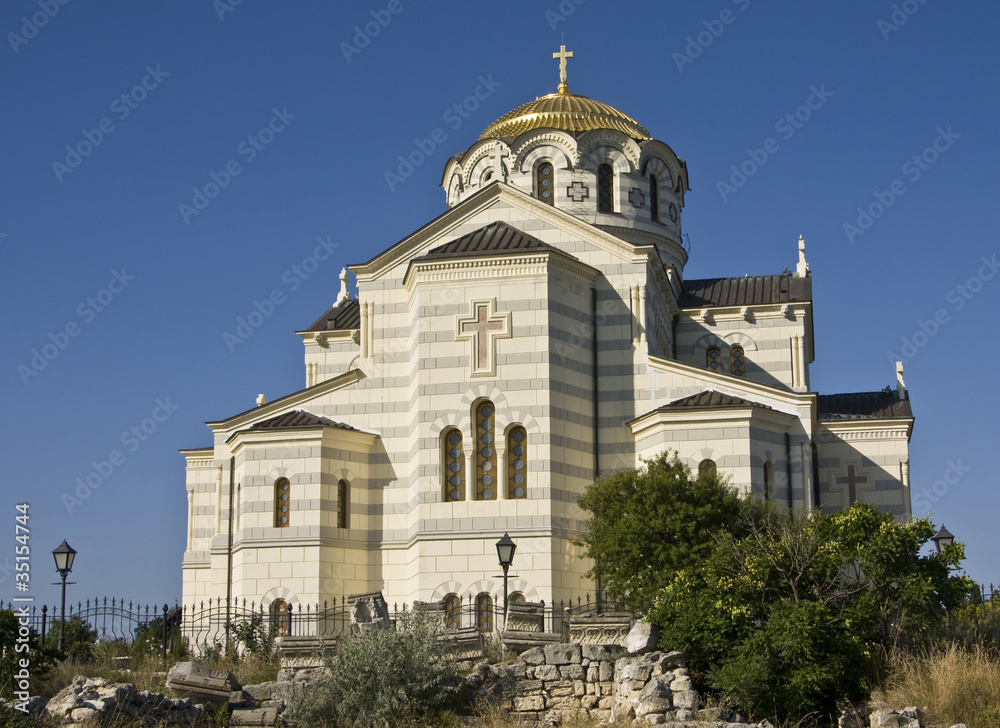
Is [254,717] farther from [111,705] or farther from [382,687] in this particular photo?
[111,705]

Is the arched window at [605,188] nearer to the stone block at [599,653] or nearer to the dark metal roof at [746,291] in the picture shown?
the dark metal roof at [746,291]

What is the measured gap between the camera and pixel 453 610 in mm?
28641

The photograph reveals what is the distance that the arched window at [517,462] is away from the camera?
96.8 ft

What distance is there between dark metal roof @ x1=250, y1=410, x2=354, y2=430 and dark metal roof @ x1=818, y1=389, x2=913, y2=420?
44.8 feet

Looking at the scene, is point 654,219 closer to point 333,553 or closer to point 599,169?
point 599,169

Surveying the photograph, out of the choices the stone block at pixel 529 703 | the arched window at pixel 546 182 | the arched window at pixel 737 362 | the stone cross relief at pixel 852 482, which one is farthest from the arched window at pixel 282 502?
the arched window at pixel 737 362

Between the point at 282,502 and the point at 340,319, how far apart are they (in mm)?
11118

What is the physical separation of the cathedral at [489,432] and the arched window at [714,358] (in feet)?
17.4

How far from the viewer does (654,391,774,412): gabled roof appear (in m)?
29.7

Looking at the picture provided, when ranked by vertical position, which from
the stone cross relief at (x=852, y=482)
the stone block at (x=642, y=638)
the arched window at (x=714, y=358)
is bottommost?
the stone block at (x=642, y=638)

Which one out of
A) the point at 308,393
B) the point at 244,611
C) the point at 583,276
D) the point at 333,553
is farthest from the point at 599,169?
the point at 244,611

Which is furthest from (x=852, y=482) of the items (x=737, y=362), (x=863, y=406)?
A: (x=737, y=362)

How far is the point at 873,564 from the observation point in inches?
874

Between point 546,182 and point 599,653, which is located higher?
point 546,182
